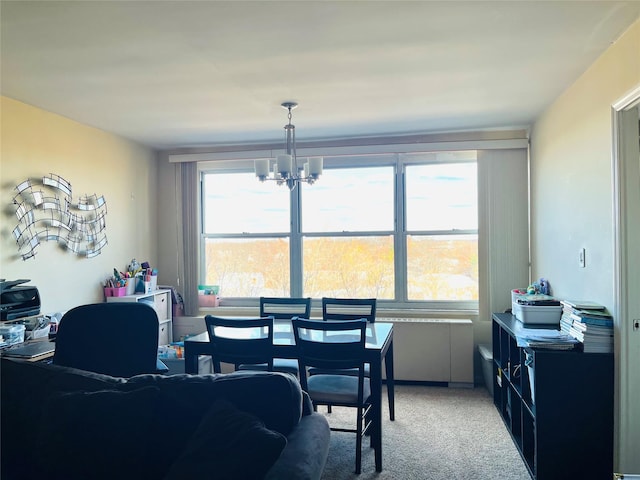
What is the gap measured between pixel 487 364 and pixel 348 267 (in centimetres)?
164

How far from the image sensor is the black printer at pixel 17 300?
2.89m

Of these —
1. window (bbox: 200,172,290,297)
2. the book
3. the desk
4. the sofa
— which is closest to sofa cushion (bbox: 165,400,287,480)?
the sofa

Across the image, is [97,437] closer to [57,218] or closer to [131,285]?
[57,218]

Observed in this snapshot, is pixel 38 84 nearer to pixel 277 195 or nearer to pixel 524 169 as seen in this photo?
pixel 277 195

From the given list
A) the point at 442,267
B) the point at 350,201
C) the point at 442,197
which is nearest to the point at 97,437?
the point at 350,201

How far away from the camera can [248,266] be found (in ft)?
16.3

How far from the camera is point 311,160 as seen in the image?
10.5ft

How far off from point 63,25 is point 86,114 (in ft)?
5.32

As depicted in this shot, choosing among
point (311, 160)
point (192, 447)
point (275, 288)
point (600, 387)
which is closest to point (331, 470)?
point (192, 447)

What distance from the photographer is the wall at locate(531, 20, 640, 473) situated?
2.40 m

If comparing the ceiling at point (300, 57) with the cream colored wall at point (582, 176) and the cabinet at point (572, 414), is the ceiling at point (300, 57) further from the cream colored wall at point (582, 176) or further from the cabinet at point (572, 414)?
the cabinet at point (572, 414)

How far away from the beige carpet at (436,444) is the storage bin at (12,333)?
2.15 metres

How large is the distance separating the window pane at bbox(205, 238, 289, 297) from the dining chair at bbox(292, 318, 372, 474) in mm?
1862

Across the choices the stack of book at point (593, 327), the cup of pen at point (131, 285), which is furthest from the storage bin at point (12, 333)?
the stack of book at point (593, 327)
